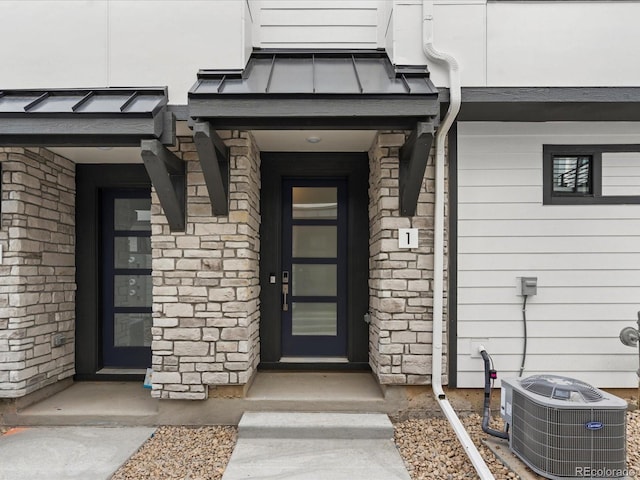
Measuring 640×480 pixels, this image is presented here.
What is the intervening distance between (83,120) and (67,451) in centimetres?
248

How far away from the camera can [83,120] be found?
2.71 m

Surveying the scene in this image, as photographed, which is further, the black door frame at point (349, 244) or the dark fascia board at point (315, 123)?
the black door frame at point (349, 244)

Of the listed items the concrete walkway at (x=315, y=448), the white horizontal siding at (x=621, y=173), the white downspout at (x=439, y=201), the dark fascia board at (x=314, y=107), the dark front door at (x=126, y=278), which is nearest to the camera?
the concrete walkway at (x=315, y=448)

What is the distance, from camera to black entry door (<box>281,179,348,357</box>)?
13.4ft

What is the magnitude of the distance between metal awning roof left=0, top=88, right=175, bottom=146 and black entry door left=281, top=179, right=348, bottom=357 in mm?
1624

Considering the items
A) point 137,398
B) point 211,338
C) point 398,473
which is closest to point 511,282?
point 398,473

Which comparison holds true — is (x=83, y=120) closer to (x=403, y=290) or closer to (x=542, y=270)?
(x=403, y=290)

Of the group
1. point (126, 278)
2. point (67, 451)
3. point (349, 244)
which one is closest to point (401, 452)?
point (349, 244)

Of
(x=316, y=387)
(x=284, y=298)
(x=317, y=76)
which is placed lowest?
(x=316, y=387)

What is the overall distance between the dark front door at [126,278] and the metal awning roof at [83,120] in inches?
53.8

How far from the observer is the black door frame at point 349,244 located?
3992 millimetres

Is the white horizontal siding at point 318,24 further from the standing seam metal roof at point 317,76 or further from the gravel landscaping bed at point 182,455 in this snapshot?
the gravel landscaping bed at point 182,455

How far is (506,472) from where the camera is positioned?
8.36ft

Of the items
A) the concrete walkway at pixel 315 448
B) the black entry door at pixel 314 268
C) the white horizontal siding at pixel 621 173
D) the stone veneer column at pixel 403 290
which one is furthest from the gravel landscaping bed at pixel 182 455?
the white horizontal siding at pixel 621 173
